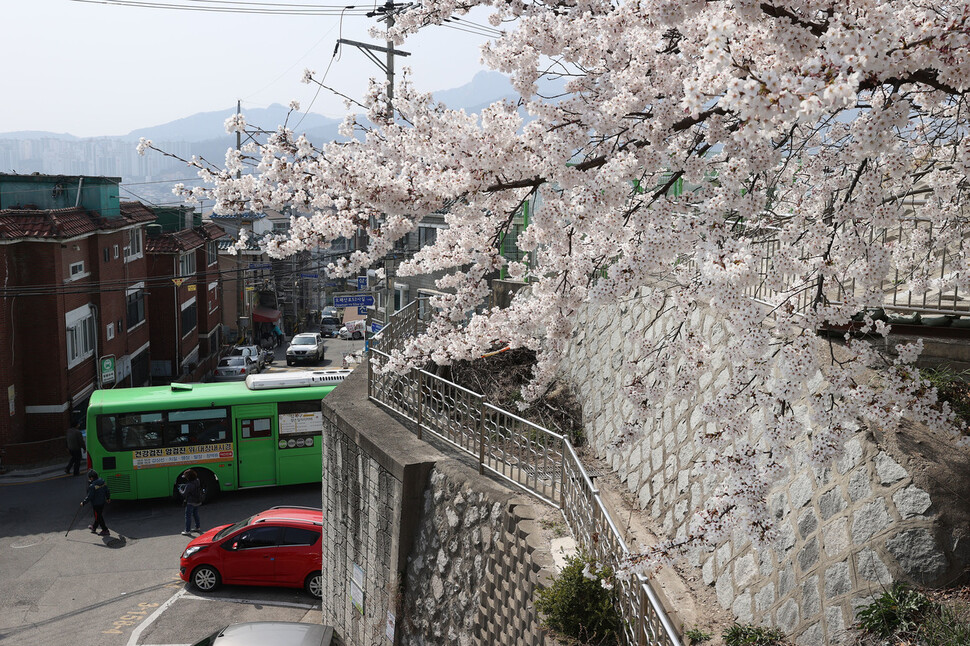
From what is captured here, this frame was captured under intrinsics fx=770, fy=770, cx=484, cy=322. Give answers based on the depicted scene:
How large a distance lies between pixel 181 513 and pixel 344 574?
971cm

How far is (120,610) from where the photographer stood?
46.9 ft

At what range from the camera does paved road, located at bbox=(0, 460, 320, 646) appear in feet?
44.6

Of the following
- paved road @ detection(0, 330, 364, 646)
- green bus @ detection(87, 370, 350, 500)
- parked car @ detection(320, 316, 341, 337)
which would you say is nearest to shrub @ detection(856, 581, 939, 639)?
paved road @ detection(0, 330, 364, 646)

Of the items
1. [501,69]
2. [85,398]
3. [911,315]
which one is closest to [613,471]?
[911,315]

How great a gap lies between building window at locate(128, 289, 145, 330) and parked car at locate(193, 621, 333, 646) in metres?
24.5

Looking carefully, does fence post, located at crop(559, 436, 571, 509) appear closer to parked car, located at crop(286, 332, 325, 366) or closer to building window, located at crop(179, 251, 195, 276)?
building window, located at crop(179, 251, 195, 276)

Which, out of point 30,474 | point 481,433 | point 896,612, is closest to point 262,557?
point 481,433

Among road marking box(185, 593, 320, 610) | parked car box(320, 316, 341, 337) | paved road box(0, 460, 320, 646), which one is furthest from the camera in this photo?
parked car box(320, 316, 341, 337)

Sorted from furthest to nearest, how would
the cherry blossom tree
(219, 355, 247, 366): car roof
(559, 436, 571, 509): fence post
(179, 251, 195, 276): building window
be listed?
(219, 355, 247, 366): car roof
(179, 251, 195, 276): building window
(559, 436, 571, 509): fence post
the cherry blossom tree

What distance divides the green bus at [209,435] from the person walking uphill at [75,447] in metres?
3.93

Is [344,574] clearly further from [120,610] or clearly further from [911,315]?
[911,315]

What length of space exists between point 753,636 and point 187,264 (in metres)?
38.1

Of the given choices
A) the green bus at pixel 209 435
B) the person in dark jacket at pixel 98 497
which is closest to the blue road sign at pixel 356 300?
the green bus at pixel 209 435

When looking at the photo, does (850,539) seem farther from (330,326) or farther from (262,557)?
(330,326)
